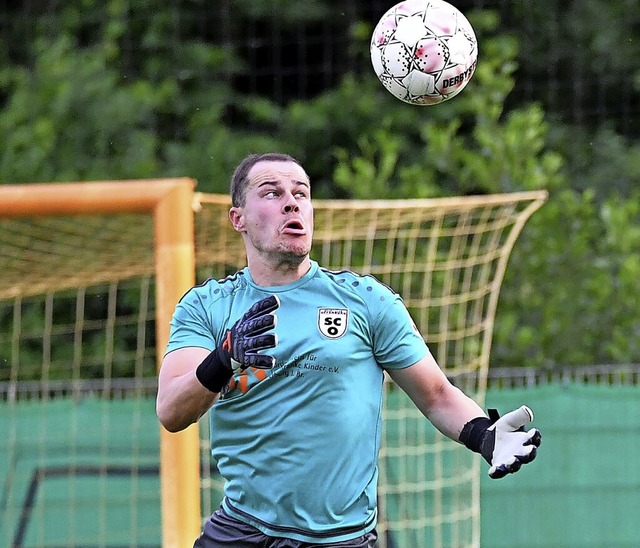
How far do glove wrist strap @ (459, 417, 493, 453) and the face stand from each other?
78 centimetres

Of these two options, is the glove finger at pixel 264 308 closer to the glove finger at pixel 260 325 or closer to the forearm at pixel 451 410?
the glove finger at pixel 260 325

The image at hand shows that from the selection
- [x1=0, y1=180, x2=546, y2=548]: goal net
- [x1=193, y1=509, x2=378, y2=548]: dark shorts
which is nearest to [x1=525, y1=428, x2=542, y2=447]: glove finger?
[x1=193, y1=509, x2=378, y2=548]: dark shorts

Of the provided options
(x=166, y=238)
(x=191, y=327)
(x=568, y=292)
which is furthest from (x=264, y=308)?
(x=568, y=292)

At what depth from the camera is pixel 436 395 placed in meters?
4.41

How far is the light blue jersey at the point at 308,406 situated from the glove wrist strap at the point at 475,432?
294mm

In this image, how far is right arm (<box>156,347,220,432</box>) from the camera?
159 inches

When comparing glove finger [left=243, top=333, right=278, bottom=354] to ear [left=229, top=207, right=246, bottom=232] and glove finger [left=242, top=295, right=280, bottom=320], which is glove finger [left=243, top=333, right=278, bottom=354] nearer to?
glove finger [left=242, top=295, right=280, bottom=320]

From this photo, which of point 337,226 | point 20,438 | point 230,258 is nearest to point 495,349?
point 337,226

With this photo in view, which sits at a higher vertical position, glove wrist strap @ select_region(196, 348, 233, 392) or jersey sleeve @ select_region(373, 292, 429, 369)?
jersey sleeve @ select_region(373, 292, 429, 369)

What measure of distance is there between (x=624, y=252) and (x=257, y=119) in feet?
15.9

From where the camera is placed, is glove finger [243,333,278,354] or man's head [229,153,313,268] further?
man's head [229,153,313,268]

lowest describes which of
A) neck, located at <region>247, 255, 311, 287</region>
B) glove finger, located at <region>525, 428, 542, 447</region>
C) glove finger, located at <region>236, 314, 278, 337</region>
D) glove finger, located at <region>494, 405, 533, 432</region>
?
glove finger, located at <region>525, 428, 542, 447</region>

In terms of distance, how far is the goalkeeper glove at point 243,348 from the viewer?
148 inches

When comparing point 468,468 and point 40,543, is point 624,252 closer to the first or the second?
point 468,468
